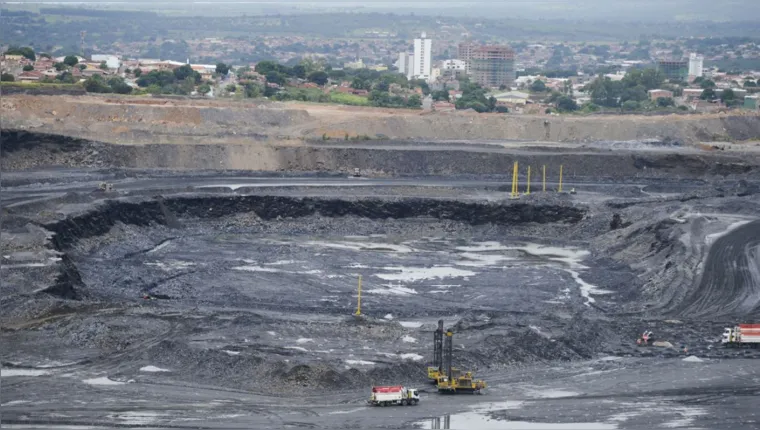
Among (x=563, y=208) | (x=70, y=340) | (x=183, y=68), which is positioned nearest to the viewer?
(x=70, y=340)

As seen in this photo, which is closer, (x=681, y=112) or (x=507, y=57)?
(x=681, y=112)

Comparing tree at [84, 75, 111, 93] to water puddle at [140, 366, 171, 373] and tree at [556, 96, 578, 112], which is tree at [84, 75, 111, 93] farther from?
water puddle at [140, 366, 171, 373]

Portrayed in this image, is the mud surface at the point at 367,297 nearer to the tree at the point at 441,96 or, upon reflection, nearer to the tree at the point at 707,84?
the tree at the point at 441,96

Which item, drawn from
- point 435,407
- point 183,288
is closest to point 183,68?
point 183,288

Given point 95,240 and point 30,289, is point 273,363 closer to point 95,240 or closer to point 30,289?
point 30,289

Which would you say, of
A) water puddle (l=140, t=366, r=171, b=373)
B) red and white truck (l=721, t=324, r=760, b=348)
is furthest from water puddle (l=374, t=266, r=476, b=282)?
water puddle (l=140, t=366, r=171, b=373)
